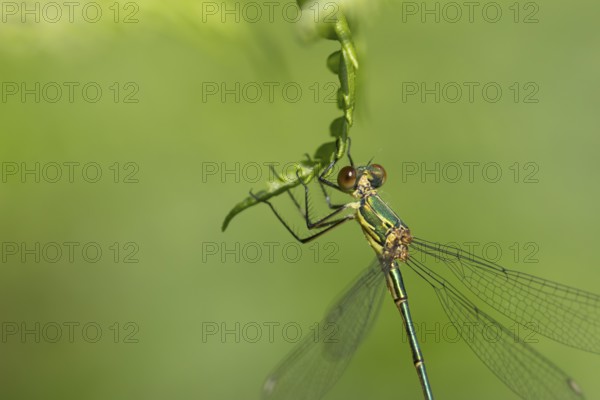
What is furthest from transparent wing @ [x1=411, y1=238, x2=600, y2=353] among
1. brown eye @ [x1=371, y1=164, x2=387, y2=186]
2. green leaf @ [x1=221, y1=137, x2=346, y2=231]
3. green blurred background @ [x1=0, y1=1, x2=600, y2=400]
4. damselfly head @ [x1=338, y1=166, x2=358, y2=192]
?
green leaf @ [x1=221, y1=137, x2=346, y2=231]

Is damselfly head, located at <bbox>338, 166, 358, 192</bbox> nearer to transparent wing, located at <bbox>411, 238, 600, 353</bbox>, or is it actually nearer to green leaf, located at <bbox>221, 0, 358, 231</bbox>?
transparent wing, located at <bbox>411, 238, 600, 353</bbox>

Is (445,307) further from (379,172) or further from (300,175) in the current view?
(300,175)

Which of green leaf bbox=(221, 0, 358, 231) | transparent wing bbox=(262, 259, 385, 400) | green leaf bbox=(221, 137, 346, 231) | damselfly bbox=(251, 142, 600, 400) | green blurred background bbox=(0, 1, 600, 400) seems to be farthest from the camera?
damselfly bbox=(251, 142, 600, 400)

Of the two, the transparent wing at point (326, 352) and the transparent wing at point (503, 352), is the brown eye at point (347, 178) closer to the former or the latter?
the transparent wing at point (326, 352)

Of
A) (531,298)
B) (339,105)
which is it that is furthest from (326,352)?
(339,105)

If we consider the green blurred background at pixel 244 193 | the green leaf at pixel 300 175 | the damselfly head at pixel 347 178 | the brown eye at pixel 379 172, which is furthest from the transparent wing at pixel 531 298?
the green leaf at pixel 300 175

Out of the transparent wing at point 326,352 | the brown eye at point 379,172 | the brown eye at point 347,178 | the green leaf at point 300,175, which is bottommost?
the transparent wing at point 326,352

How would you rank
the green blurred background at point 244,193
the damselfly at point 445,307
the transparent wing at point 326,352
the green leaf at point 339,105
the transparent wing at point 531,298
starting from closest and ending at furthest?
1. the green leaf at point 339,105
2. the green blurred background at point 244,193
3. the transparent wing at point 326,352
4. the damselfly at point 445,307
5. the transparent wing at point 531,298
